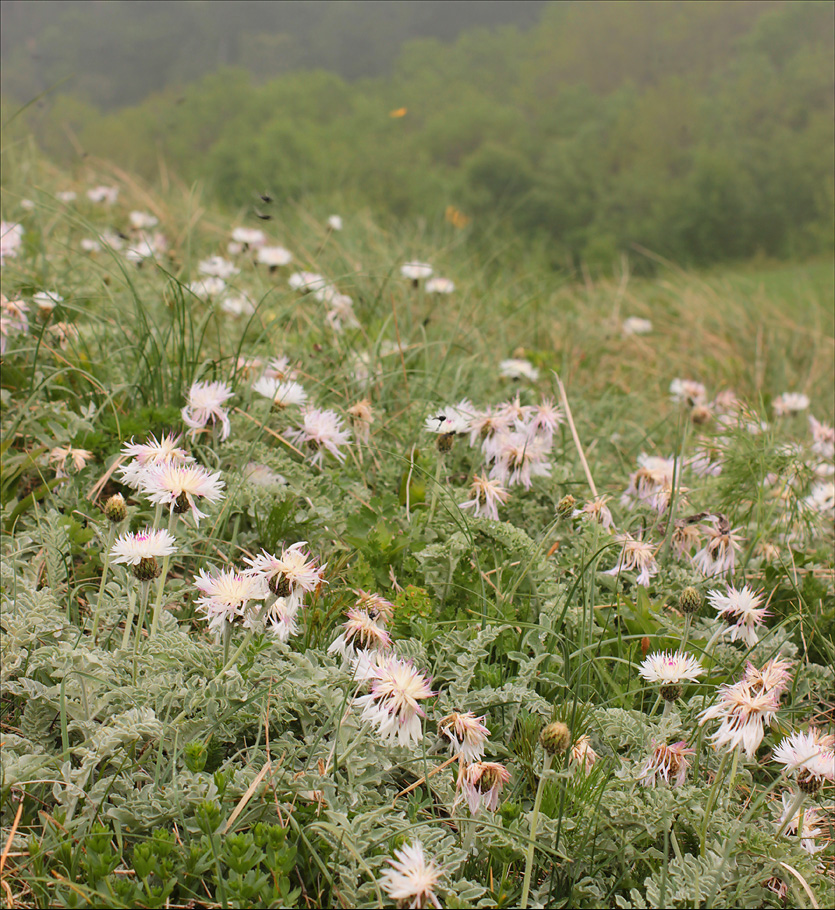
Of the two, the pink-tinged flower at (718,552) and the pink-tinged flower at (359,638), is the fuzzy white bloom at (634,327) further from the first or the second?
the pink-tinged flower at (359,638)

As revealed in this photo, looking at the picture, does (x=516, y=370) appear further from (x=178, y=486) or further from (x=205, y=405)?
(x=178, y=486)

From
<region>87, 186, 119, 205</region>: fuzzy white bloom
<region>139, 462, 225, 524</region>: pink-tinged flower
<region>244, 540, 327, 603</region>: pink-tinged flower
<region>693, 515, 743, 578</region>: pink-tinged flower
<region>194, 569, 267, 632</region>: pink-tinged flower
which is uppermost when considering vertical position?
<region>139, 462, 225, 524</region>: pink-tinged flower

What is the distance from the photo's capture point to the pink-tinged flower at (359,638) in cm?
126

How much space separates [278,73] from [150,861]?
7.08m

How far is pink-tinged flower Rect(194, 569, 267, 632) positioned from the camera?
1122 millimetres

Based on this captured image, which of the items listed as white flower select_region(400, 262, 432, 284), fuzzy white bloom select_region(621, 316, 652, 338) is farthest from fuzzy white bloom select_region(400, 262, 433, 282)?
fuzzy white bloom select_region(621, 316, 652, 338)

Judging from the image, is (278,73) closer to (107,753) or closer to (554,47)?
(554,47)

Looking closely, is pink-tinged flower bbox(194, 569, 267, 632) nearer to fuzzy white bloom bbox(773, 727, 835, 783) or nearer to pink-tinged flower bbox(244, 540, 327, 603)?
pink-tinged flower bbox(244, 540, 327, 603)

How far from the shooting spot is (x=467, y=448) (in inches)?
83.8

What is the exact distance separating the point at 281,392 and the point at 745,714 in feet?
4.07

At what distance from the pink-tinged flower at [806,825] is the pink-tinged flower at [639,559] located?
1.52ft

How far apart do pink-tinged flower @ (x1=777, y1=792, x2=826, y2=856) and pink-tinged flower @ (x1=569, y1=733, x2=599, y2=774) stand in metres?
0.27

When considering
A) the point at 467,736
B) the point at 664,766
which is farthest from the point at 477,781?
the point at 664,766

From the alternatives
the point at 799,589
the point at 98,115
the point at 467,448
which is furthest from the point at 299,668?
the point at 98,115
